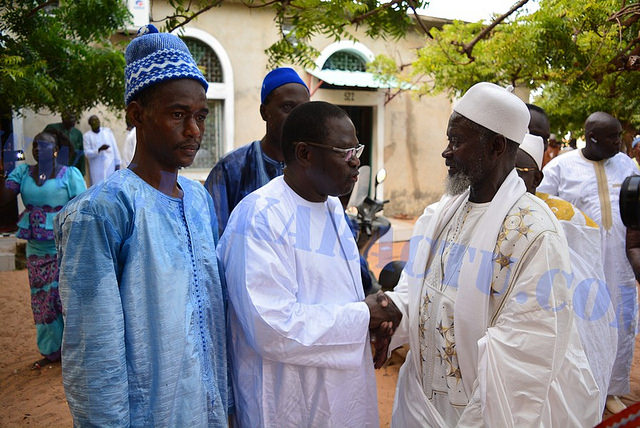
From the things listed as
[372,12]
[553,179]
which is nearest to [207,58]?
[553,179]

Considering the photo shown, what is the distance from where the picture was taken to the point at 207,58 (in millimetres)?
12023

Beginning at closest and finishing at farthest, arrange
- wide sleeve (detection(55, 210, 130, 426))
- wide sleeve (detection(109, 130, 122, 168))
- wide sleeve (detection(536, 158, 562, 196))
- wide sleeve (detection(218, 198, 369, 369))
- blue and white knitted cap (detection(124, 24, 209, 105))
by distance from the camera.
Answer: wide sleeve (detection(55, 210, 130, 426)) → blue and white knitted cap (detection(124, 24, 209, 105)) → wide sleeve (detection(218, 198, 369, 369)) → wide sleeve (detection(536, 158, 562, 196)) → wide sleeve (detection(109, 130, 122, 168))

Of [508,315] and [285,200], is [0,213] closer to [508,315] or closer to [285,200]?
[285,200]

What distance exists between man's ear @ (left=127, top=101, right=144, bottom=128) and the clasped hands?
3.99ft

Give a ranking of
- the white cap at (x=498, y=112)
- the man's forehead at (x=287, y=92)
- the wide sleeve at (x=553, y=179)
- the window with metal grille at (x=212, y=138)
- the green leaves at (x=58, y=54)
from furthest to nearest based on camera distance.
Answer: the window with metal grille at (x=212, y=138), the wide sleeve at (x=553, y=179), the green leaves at (x=58, y=54), the man's forehead at (x=287, y=92), the white cap at (x=498, y=112)

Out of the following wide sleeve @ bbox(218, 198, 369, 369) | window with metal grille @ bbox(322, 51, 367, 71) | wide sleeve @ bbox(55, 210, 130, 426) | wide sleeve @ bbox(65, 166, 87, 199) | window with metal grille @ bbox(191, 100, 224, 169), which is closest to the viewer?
wide sleeve @ bbox(55, 210, 130, 426)

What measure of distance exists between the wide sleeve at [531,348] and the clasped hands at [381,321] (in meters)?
0.48

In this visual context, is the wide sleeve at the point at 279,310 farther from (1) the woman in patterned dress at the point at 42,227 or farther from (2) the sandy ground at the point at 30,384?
(1) the woman in patterned dress at the point at 42,227

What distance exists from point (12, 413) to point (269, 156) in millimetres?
3302

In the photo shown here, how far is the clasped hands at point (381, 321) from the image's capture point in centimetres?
228

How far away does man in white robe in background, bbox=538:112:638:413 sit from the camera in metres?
4.66

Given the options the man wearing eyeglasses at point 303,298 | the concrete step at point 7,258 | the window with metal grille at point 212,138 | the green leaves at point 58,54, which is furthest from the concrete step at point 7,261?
the man wearing eyeglasses at point 303,298

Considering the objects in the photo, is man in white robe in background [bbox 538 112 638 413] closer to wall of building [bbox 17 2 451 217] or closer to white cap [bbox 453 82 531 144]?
white cap [bbox 453 82 531 144]

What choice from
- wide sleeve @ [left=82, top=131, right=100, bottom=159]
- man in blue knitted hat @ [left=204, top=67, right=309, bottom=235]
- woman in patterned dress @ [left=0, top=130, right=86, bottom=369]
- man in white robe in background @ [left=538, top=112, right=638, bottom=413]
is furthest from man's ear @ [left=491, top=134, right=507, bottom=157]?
wide sleeve @ [left=82, top=131, right=100, bottom=159]
